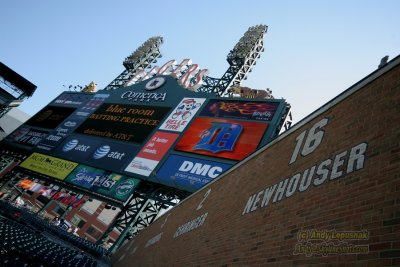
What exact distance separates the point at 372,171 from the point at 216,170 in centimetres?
1189

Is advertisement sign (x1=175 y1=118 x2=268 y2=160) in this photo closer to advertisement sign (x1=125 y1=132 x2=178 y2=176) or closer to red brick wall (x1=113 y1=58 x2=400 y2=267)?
advertisement sign (x1=125 y1=132 x2=178 y2=176)

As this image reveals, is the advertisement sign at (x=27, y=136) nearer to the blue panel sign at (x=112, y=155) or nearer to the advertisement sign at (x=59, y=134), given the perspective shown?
the advertisement sign at (x=59, y=134)

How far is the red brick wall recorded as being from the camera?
3.35 meters

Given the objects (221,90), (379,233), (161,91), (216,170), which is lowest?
(379,233)

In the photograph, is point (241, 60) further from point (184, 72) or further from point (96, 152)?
point (96, 152)

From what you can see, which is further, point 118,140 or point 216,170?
point 118,140

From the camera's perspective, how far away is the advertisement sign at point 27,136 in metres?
25.5

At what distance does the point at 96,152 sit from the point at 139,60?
1987 cm

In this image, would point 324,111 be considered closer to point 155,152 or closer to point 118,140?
point 155,152

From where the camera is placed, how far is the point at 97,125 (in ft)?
78.5

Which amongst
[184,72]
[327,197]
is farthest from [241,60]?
[327,197]

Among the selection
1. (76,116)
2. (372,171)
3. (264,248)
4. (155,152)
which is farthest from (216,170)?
(76,116)

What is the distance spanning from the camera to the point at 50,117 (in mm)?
28250

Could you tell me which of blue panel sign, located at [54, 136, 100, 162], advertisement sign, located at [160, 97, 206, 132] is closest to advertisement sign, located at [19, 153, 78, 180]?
blue panel sign, located at [54, 136, 100, 162]
